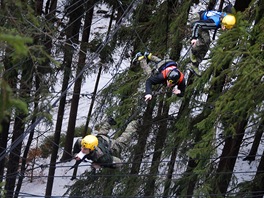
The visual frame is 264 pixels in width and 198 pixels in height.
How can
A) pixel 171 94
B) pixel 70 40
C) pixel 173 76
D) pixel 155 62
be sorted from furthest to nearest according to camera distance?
pixel 171 94
pixel 70 40
pixel 155 62
pixel 173 76

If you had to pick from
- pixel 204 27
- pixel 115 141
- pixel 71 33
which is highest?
pixel 71 33

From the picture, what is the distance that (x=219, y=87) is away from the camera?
11297mm

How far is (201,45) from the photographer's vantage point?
9.47 metres

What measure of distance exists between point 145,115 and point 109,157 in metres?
5.04

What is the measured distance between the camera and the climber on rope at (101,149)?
25.6 ft

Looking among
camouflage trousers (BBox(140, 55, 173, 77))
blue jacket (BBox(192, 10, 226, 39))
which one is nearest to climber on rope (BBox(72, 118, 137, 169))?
camouflage trousers (BBox(140, 55, 173, 77))

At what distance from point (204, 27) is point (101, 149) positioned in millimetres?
2815

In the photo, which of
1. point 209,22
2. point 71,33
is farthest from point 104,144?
point 71,33

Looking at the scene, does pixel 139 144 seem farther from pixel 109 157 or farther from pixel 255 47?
pixel 255 47

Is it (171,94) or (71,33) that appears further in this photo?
(71,33)

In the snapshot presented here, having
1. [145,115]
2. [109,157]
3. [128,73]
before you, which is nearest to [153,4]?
[128,73]

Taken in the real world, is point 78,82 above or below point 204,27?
above

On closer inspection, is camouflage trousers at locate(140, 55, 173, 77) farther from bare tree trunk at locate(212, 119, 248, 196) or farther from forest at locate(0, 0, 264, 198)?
bare tree trunk at locate(212, 119, 248, 196)

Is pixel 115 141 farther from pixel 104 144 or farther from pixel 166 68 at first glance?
pixel 166 68
